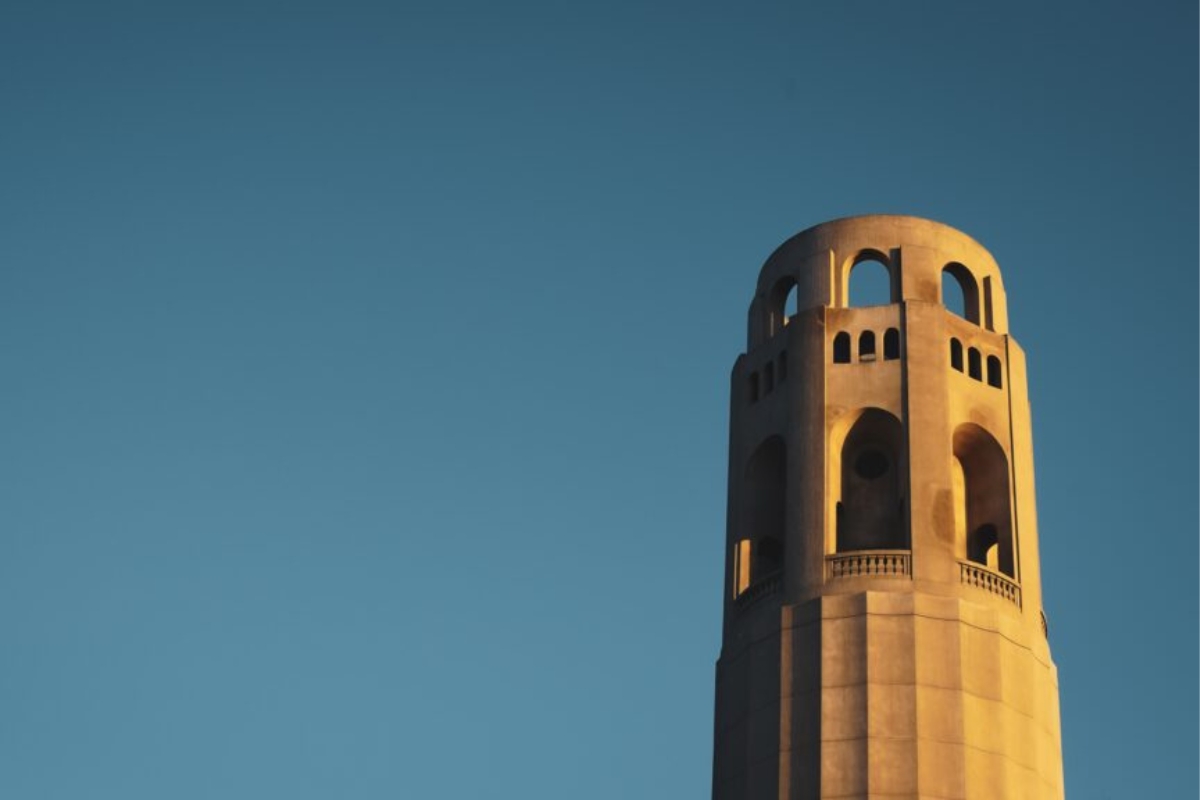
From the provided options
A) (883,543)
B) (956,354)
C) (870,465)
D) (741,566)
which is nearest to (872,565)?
(883,543)

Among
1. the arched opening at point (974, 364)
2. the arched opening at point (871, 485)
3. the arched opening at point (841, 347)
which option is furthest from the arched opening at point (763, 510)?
the arched opening at point (974, 364)

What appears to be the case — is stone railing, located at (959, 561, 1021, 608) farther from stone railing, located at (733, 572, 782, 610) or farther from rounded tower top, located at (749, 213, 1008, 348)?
rounded tower top, located at (749, 213, 1008, 348)

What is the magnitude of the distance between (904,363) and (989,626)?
7810mm

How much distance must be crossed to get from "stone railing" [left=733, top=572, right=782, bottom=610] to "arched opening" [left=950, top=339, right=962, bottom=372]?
7.93 meters

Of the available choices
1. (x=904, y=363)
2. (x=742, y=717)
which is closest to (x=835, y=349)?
(x=904, y=363)

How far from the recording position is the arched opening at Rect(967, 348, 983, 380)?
56.2 meters

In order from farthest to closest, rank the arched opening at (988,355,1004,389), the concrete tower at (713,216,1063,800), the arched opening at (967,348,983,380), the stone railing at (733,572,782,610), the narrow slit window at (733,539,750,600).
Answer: the arched opening at (988,355,1004,389), the arched opening at (967,348,983,380), the narrow slit window at (733,539,750,600), the stone railing at (733,572,782,610), the concrete tower at (713,216,1063,800)

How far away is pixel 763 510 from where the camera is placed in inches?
2216

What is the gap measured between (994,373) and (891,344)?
3.36 m

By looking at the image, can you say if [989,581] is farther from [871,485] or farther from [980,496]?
[871,485]

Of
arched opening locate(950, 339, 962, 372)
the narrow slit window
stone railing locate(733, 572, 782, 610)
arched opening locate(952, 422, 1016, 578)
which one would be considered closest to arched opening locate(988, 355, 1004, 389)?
arched opening locate(950, 339, 962, 372)

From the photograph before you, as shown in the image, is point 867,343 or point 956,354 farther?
point 956,354

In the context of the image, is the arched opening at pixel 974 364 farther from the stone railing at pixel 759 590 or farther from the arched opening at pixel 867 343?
the stone railing at pixel 759 590

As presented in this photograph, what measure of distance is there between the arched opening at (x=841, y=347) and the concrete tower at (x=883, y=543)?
59mm
